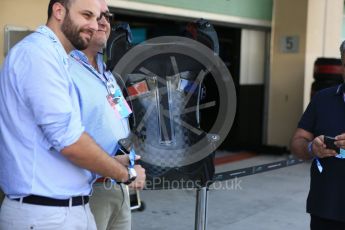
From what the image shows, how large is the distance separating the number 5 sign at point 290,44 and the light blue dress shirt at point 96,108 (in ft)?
24.7

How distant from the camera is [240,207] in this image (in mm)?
5832

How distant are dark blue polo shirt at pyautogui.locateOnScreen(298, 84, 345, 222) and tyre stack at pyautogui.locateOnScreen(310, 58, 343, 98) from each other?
5932mm

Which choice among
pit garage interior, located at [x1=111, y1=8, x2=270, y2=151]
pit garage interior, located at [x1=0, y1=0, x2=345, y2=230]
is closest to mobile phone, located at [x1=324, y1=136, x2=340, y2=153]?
pit garage interior, located at [x1=0, y1=0, x2=345, y2=230]

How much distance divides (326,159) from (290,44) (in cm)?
698

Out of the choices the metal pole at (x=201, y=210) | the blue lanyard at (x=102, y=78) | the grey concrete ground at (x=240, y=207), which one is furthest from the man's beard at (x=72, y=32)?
the grey concrete ground at (x=240, y=207)

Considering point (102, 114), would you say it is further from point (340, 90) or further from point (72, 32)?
point (340, 90)

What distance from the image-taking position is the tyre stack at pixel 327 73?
849cm

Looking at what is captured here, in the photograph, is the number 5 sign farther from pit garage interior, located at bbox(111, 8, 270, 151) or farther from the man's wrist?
the man's wrist

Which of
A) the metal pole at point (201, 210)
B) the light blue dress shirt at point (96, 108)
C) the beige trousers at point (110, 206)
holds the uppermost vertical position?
the light blue dress shirt at point (96, 108)

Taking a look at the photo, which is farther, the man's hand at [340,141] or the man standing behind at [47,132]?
the man's hand at [340,141]

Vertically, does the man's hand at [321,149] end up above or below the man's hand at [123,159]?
below

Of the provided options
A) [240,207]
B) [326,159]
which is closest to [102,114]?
[326,159]

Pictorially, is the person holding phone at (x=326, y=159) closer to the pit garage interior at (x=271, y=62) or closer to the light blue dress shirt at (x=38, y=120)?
the light blue dress shirt at (x=38, y=120)

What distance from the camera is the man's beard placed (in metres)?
1.90
